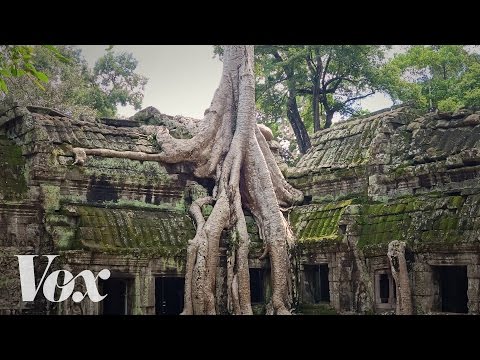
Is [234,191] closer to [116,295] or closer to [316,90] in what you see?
[116,295]

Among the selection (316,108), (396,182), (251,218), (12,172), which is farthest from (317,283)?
(316,108)

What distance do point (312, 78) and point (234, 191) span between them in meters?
12.1

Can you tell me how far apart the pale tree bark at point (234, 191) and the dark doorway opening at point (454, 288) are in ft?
8.95

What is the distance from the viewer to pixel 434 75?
25.2 meters

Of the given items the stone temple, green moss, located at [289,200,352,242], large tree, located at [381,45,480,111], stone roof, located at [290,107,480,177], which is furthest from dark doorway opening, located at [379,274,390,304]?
large tree, located at [381,45,480,111]

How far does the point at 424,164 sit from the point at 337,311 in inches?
116

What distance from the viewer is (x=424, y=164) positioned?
1338 centimetres

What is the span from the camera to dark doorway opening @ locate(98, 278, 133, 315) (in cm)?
1292

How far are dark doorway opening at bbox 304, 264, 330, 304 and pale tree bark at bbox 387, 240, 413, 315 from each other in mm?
2347

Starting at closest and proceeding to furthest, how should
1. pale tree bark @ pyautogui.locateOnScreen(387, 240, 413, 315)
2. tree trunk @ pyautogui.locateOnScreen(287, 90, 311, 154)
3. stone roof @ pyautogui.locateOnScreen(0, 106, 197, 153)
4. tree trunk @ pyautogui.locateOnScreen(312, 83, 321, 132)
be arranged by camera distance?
pale tree bark @ pyautogui.locateOnScreen(387, 240, 413, 315) < stone roof @ pyautogui.locateOnScreen(0, 106, 197, 153) < tree trunk @ pyautogui.locateOnScreen(312, 83, 321, 132) < tree trunk @ pyautogui.locateOnScreen(287, 90, 311, 154)

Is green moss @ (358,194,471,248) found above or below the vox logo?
above

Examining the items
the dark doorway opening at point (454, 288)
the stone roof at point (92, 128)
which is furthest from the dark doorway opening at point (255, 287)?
the dark doorway opening at point (454, 288)

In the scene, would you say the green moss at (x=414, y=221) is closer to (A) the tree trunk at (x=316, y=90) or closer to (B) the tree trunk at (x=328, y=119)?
(A) the tree trunk at (x=316, y=90)

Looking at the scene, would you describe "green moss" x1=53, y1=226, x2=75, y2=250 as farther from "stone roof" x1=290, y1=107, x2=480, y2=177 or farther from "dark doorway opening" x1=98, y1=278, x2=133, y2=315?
"stone roof" x1=290, y1=107, x2=480, y2=177
